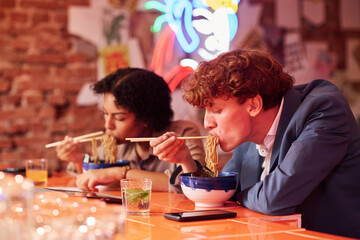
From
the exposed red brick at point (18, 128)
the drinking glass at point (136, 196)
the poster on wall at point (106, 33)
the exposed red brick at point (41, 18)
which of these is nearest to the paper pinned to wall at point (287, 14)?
the poster on wall at point (106, 33)

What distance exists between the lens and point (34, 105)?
4.52 meters

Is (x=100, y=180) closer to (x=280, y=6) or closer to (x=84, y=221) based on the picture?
(x=84, y=221)

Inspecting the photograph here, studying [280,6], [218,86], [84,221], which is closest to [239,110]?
[218,86]

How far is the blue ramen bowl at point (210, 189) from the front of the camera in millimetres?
1904

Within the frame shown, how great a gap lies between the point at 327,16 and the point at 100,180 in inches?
164

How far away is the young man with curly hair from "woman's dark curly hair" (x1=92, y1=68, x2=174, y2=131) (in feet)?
2.84

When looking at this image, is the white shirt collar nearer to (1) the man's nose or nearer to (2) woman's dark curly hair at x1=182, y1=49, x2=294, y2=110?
(2) woman's dark curly hair at x1=182, y1=49, x2=294, y2=110

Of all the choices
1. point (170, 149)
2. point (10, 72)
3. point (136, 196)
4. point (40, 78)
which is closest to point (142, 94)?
point (170, 149)

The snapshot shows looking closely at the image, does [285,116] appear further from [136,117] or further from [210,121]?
[136,117]

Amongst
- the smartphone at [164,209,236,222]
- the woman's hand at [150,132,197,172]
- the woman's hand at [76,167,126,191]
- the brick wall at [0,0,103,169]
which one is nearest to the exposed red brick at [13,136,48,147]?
the brick wall at [0,0,103,169]

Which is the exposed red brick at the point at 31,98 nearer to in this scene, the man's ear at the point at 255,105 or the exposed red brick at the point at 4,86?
the exposed red brick at the point at 4,86

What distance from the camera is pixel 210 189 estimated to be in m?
1.90

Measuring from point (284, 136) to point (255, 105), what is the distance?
0.21 meters

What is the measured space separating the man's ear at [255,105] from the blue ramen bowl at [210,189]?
0.33 meters
